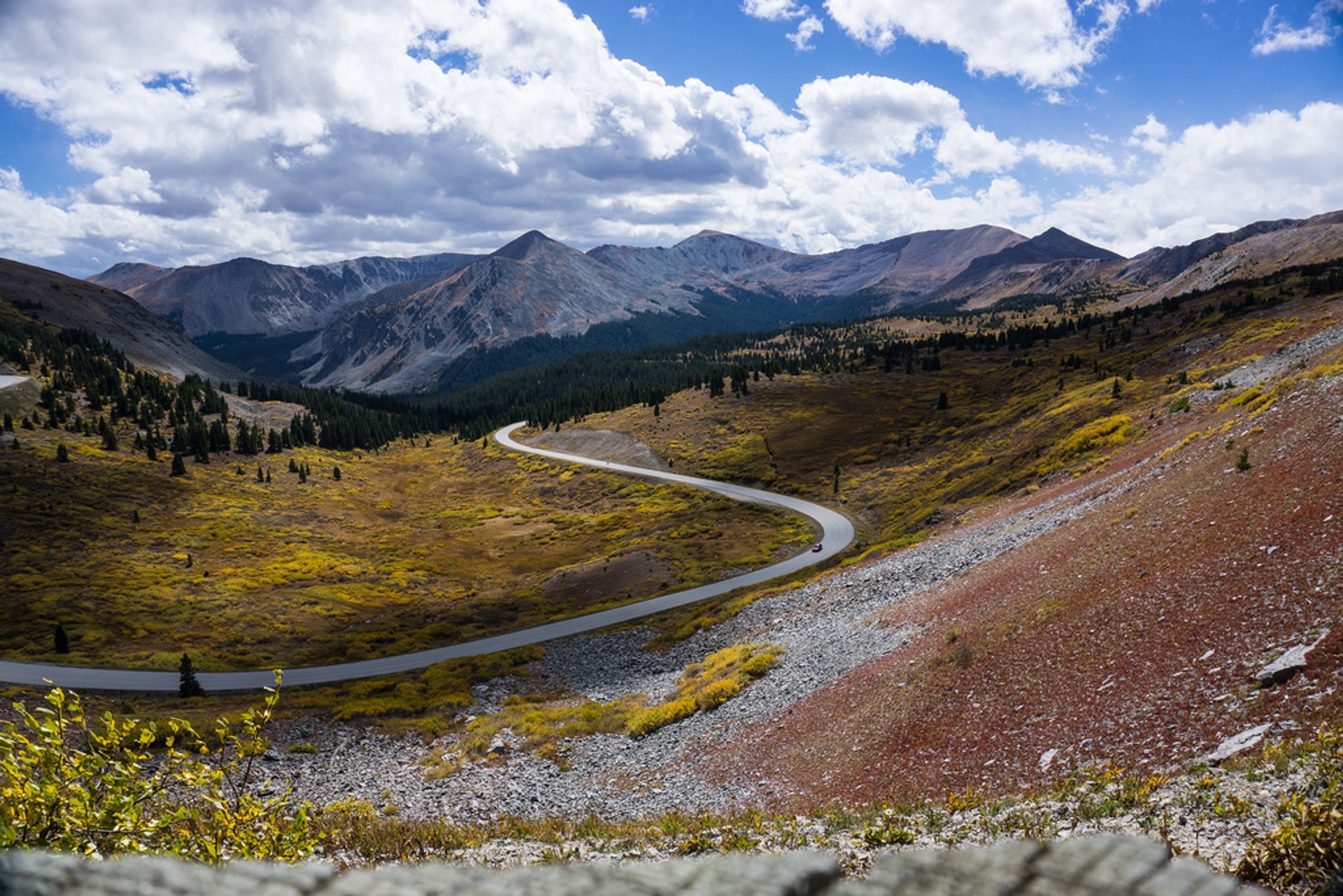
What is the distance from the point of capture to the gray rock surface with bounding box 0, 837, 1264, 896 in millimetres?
2072

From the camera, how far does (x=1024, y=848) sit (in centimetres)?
226

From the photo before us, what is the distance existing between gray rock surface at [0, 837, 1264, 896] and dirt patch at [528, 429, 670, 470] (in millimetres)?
129733

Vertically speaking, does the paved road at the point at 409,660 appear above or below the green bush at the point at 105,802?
below

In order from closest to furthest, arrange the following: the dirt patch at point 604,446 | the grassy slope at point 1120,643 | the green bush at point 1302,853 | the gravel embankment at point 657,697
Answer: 1. the green bush at point 1302,853
2. the grassy slope at point 1120,643
3. the gravel embankment at point 657,697
4. the dirt patch at point 604,446

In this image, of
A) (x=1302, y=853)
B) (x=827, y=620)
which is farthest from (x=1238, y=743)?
(x=827, y=620)

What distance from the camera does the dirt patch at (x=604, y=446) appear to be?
463 feet

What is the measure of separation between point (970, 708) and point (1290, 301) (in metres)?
139

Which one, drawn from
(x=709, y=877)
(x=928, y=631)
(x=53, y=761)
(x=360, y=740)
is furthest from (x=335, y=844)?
A: (x=360, y=740)

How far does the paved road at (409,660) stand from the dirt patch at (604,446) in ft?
218

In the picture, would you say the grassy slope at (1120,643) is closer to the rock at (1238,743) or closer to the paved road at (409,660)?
the rock at (1238,743)

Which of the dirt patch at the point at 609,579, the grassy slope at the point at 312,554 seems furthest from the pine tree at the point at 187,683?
the dirt patch at the point at 609,579

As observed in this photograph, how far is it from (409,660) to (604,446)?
10541cm

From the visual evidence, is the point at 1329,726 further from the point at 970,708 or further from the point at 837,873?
the point at 837,873

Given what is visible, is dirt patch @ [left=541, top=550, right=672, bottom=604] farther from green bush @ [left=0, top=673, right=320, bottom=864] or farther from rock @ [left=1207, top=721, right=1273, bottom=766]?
green bush @ [left=0, top=673, right=320, bottom=864]
